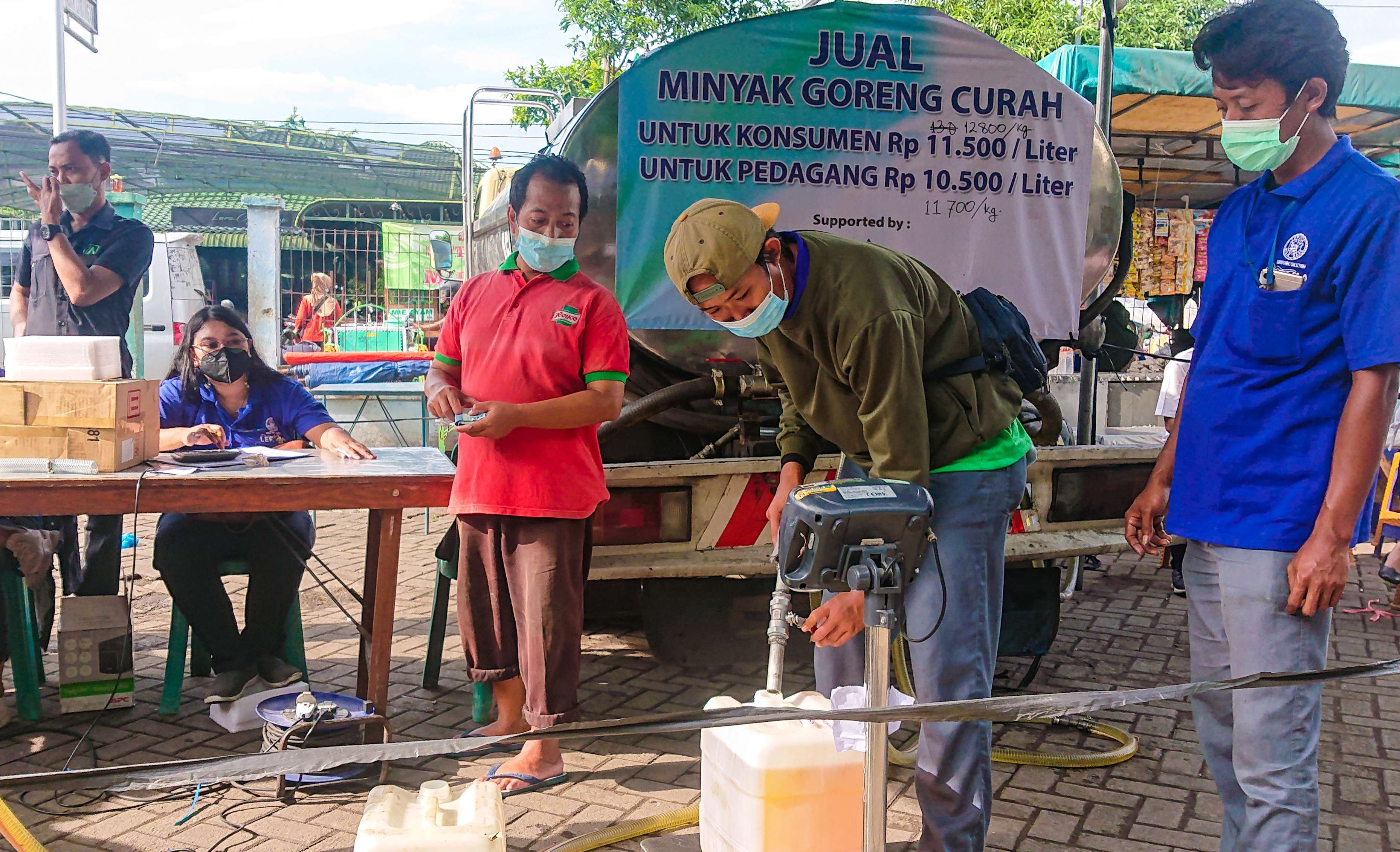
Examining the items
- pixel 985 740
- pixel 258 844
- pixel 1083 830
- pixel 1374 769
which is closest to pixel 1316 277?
pixel 985 740

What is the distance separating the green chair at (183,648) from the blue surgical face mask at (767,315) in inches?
100

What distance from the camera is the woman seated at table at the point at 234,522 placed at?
404cm

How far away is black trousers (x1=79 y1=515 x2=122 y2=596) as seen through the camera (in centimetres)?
435

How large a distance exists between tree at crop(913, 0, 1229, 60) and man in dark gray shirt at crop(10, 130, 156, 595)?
16.2m

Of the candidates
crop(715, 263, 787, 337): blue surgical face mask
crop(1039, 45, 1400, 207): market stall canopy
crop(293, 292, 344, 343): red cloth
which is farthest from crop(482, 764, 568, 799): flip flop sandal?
crop(293, 292, 344, 343): red cloth

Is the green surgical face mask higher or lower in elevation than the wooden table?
higher

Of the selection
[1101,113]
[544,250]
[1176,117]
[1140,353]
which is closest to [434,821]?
[544,250]

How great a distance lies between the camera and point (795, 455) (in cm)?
286

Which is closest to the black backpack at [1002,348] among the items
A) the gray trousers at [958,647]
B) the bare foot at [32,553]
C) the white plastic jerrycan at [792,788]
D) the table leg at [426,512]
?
the gray trousers at [958,647]

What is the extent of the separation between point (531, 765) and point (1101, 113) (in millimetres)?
3769

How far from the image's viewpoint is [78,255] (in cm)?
475

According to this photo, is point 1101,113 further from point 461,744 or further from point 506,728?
point 461,744

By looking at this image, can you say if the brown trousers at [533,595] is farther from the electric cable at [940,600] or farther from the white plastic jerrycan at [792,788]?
the electric cable at [940,600]

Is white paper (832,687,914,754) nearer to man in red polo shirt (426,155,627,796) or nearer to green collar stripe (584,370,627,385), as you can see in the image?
man in red polo shirt (426,155,627,796)
